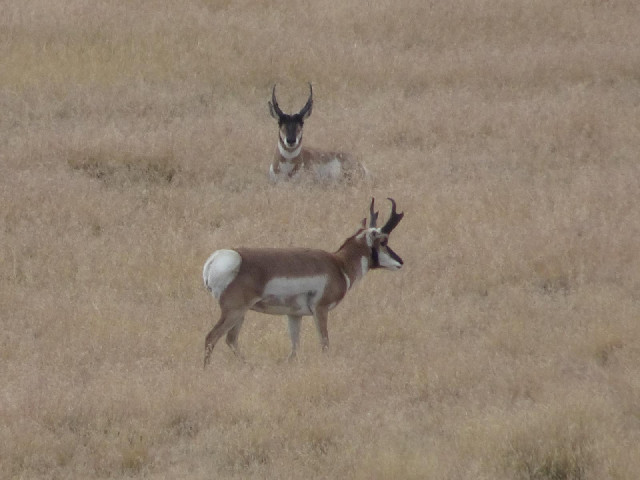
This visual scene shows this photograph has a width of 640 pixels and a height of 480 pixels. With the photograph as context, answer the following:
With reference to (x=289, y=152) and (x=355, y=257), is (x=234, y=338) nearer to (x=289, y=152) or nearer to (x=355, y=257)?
(x=355, y=257)

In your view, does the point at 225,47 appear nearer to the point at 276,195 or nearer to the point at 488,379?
the point at 276,195

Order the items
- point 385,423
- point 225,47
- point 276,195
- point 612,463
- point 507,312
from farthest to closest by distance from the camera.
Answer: point 225,47
point 276,195
point 507,312
point 385,423
point 612,463

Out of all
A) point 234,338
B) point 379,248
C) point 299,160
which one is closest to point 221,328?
point 234,338

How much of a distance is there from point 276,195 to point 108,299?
4152mm

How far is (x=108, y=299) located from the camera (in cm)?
1152

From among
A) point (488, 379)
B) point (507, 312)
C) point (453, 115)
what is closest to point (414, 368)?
point (488, 379)

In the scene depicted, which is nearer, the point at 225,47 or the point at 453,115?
the point at 453,115

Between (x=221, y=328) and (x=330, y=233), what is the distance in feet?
13.3

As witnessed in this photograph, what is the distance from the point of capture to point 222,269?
9.77 meters

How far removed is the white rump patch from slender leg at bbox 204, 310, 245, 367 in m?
0.18

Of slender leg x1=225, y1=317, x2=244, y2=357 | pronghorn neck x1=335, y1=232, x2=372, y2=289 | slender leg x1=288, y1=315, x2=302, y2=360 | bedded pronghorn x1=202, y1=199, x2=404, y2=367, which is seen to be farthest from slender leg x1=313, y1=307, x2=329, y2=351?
slender leg x1=225, y1=317, x2=244, y2=357

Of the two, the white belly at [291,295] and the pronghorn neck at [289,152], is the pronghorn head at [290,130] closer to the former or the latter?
the pronghorn neck at [289,152]

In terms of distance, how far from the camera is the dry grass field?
8.42m

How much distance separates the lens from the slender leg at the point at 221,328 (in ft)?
32.3
